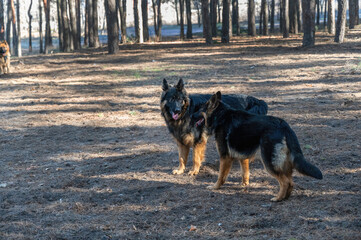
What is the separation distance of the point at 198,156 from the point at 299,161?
223 centimetres

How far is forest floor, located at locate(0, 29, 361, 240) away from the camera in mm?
5105

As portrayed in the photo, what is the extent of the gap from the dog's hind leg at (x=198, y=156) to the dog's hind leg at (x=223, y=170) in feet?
2.73

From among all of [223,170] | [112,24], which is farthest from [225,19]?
[223,170]

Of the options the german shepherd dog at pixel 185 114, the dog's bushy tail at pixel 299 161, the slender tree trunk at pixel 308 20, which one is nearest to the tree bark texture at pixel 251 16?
the slender tree trunk at pixel 308 20

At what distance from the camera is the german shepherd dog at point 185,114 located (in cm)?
685

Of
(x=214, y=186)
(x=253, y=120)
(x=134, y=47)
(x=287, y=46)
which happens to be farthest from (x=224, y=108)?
(x=134, y=47)

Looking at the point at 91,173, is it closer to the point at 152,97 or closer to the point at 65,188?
the point at 65,188

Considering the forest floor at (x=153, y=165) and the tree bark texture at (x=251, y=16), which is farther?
the tree bark texture at (x=251, y=16)

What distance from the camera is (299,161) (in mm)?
5242

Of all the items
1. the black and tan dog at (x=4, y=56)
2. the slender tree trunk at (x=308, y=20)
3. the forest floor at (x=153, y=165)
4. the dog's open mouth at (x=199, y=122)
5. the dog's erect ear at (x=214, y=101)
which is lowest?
the forest floor at (x=153, y=165)

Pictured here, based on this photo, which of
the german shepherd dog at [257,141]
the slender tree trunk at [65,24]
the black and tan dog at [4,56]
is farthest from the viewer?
the slender tree trunk at [65,24]

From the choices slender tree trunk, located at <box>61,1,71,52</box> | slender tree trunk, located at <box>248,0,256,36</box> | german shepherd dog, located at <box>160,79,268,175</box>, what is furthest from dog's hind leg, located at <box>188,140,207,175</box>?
slender tree trunk, located at <box>248,0,256,36</box>

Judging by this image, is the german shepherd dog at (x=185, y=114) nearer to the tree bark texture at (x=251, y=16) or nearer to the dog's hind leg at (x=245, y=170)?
the dog's hind leg at (x=245, y=170)

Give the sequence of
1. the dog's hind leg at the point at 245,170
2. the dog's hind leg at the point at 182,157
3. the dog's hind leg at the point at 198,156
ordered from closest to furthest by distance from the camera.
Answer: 1. the dog's hind leg at the point at 245,170
2. the dog's hind leg at the point at 198,156
3. the dog's hind leg at the point at 182,157
